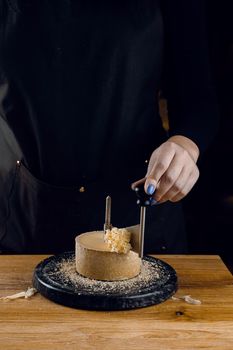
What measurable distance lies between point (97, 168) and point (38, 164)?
0.68ft

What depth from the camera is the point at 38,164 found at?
2100 mm

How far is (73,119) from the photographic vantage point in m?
2.02

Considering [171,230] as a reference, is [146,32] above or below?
above

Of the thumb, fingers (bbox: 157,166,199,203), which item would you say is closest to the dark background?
fingers (bbox: 157,166,199,203)

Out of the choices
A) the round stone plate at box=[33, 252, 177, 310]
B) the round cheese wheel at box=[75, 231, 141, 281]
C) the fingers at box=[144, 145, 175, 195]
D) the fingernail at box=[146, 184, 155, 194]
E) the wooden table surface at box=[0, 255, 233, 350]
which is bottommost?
the wooden table surface at box=[0, 255, 233, 350]

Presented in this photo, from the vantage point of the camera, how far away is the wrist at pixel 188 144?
191 cm

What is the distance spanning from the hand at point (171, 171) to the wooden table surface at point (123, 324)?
29 cm

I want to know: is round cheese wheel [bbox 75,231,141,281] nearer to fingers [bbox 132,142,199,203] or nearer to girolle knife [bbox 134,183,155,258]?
girolle knife [bbox 134,183,155,258]

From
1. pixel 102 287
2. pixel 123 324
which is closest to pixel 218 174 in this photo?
pixel 102 287

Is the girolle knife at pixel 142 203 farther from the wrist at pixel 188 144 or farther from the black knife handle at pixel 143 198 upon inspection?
the wrist at pixel 188 144

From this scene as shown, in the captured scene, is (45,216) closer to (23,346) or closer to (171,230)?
(171,230)

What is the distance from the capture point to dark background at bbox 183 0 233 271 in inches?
112

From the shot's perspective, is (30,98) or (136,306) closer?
(136,306)

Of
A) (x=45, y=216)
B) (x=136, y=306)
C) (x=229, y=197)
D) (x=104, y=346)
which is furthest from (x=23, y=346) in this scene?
(x=229, y=197)
